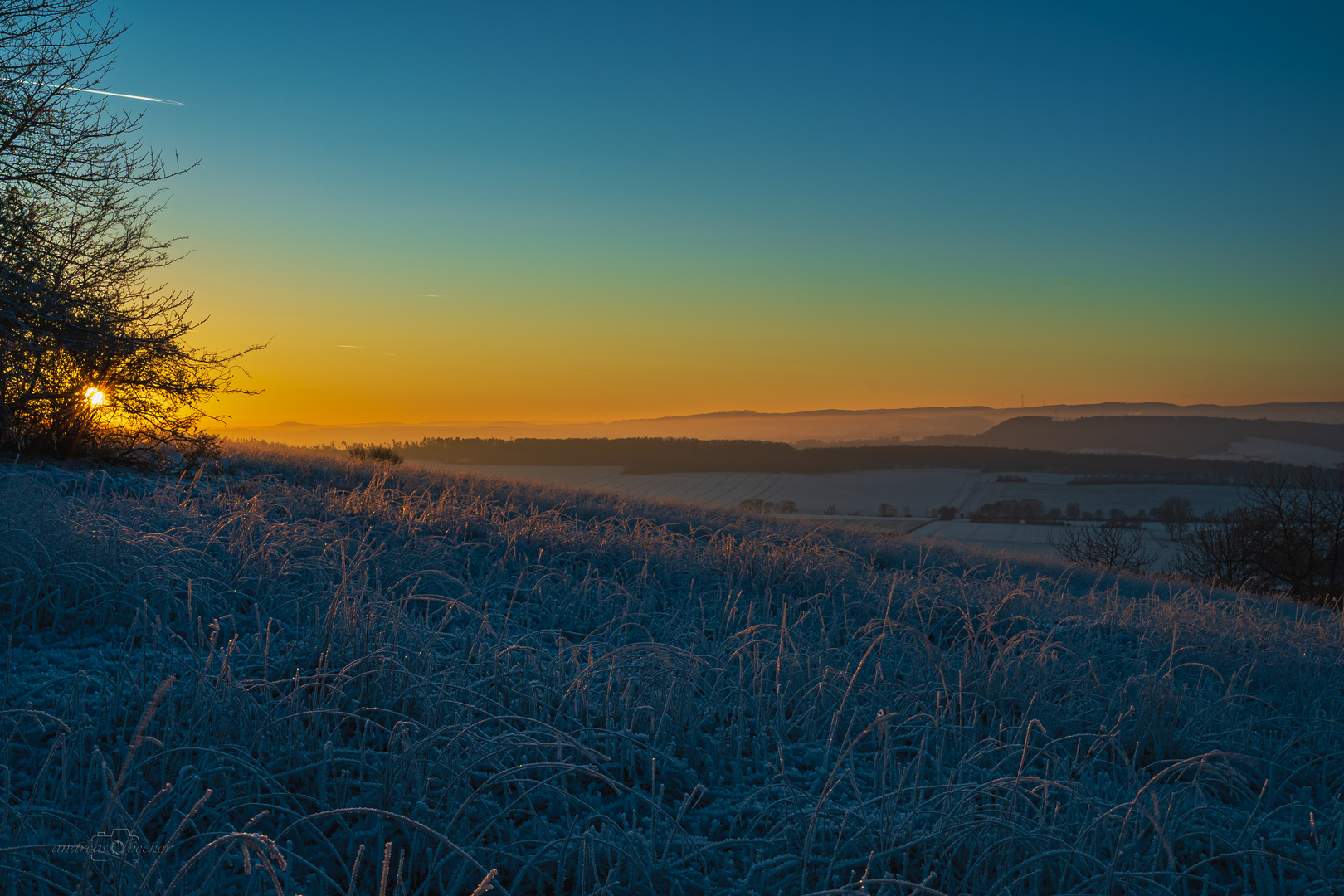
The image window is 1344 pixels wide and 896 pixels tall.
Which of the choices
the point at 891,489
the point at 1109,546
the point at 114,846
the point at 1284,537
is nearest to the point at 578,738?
the point at 114,846

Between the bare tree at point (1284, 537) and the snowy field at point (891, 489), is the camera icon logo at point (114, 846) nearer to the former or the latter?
the bare tree at point (1284, 537)

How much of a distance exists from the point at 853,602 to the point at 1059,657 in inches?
66.3

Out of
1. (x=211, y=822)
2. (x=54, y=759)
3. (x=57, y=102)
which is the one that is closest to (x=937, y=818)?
(x=211, y=822)

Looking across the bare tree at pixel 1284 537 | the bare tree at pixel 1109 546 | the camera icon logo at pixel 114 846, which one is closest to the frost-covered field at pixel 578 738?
the camera icon logo at pixel 114 846

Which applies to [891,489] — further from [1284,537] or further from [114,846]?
[114,846]

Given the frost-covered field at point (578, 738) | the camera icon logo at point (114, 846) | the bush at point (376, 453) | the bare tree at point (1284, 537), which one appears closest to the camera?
the camera icon logo at point (114, 846)

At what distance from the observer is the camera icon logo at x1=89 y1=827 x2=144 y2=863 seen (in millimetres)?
1938

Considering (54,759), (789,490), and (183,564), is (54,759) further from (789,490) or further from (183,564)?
(789,490)

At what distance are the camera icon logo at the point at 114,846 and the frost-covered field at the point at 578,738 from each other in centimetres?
1

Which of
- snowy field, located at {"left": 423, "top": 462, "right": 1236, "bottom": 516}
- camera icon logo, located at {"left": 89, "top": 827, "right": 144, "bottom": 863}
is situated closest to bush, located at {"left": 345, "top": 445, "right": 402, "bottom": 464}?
camera icon logo, located at {"left": 89, "top": 827, "right": 144, "bottom": 863}

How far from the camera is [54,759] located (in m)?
2.72

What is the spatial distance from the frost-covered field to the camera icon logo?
0.04 feet

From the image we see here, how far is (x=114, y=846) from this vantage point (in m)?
2.06

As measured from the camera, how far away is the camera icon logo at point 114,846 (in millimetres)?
1938
